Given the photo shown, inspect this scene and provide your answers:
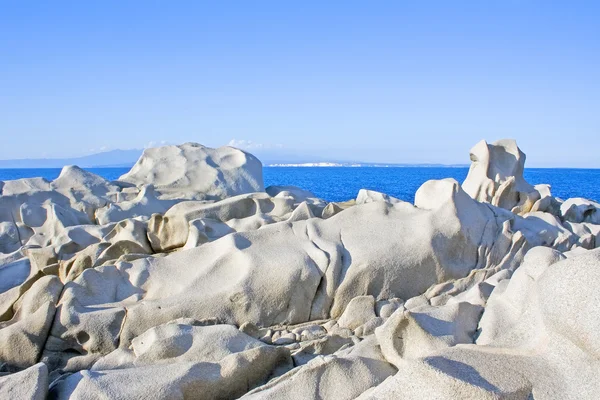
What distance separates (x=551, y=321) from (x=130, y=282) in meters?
4.44

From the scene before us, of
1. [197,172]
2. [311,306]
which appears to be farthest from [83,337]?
[197,172]

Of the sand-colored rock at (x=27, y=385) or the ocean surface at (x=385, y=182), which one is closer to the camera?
the sand-colored rock at (x=27, y=385)

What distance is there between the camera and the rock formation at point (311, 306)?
14.1 feet

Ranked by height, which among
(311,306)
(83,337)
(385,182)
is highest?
(311,306)

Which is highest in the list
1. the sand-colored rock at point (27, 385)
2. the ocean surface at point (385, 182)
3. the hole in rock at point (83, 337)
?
the sand-colored rock at point (27, 385)

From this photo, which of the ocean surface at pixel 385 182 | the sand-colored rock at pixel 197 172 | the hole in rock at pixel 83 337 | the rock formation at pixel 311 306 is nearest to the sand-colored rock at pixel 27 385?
the rock formation at pixel 311 306

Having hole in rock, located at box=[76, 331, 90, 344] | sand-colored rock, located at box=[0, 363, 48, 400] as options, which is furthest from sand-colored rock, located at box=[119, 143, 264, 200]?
sand-colored rock, located at box=[0, 363, 48, 400]

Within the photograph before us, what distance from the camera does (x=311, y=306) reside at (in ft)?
23.0

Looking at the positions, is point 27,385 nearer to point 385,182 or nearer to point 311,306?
point 311,306

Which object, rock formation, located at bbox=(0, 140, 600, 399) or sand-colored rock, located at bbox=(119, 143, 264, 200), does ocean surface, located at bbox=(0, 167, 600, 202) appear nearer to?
sand-colored rock, located at bbox=(119, 143, 264, 200)

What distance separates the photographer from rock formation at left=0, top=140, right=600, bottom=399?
4293 millimetres

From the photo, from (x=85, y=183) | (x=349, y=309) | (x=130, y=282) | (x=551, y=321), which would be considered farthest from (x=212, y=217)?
(x=85, y=183)

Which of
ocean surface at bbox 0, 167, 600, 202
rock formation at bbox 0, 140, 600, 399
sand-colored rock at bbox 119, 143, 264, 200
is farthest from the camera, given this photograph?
ocean surface at bbox 0, 167, 600, 202

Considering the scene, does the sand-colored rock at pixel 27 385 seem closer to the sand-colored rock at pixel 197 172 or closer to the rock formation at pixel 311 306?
the rock formation at pixel 311 306
